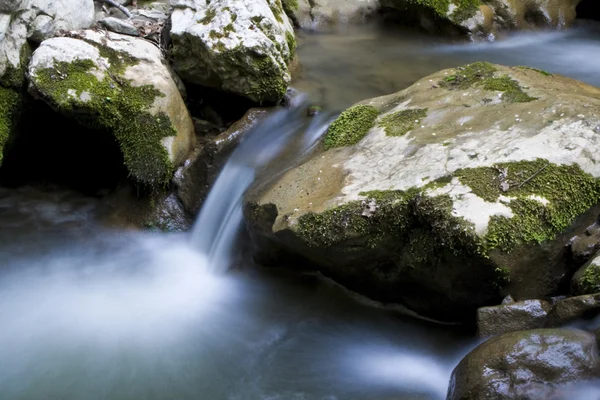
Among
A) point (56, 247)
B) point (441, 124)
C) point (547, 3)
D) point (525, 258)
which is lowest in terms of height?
point (56, 247)

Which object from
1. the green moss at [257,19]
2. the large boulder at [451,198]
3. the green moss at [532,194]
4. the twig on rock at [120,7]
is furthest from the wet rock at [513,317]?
the twig on rock at [120,7]

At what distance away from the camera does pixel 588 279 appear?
3.10 metres

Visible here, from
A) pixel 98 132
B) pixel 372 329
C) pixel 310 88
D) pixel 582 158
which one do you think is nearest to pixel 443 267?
pixel 372 329

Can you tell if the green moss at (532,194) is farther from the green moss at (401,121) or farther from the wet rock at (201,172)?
the wet rock at (201,172)

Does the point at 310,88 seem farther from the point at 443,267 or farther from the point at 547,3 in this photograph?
the point at 547,3

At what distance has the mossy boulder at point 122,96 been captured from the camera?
4.90 meters

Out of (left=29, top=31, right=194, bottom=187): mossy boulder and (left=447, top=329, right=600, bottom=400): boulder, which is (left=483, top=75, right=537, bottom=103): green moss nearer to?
(left=447, top=329, right=600, bottom=400): boulder

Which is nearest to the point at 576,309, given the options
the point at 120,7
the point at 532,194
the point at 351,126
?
the point at 532,194

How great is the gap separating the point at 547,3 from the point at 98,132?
6476mm

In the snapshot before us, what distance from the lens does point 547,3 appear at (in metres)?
7.99

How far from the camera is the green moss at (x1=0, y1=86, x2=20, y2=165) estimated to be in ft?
16.7

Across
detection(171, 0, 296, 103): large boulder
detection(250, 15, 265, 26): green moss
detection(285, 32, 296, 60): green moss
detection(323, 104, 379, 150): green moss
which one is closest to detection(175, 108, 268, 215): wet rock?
detection(171, 0, 296, 103): large boulder

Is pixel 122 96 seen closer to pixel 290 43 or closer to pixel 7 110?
pixel 7 110

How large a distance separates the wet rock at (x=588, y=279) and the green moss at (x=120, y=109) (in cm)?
349
